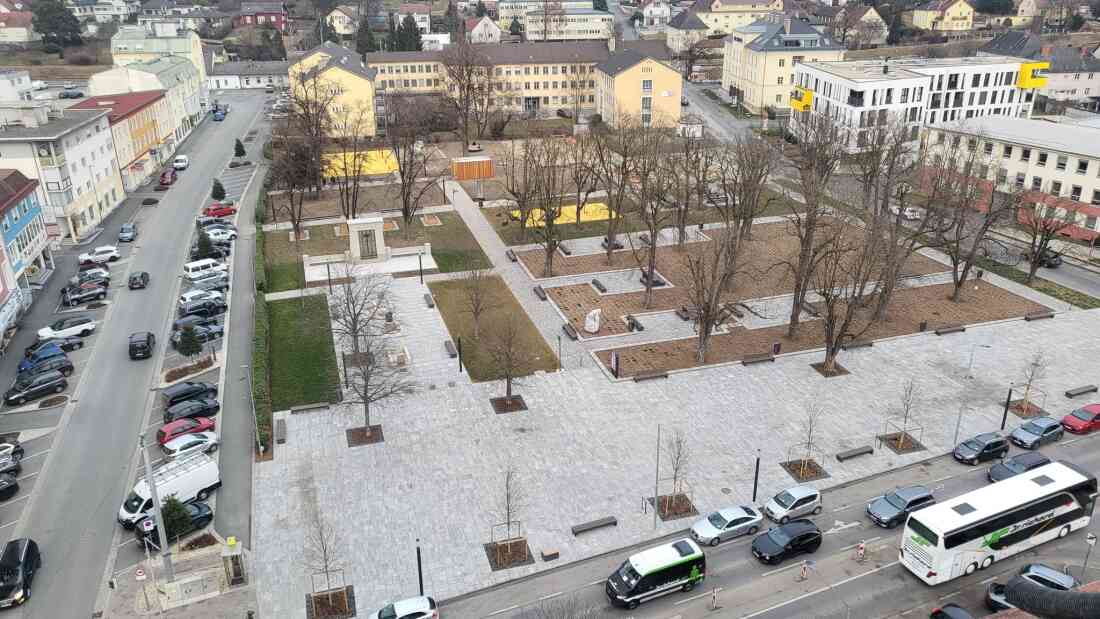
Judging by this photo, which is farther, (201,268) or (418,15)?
(418,15)

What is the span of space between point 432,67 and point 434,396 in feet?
268

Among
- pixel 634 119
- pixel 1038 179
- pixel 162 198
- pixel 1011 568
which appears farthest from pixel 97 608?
pixel 634 119

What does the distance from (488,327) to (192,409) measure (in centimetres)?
1627

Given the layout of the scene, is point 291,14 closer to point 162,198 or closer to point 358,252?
point 162,198

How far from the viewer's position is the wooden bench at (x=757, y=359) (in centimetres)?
4181

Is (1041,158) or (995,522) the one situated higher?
(1041,158)

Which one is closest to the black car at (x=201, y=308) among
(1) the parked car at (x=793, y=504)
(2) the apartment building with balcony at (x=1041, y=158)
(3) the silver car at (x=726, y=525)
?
(3) the silver car at (x=726, y=525)

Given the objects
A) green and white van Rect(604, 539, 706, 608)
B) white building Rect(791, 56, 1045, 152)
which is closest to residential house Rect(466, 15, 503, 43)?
white building Rect(791, 56, 1045, 152)

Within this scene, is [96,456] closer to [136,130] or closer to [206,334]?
[206,334]

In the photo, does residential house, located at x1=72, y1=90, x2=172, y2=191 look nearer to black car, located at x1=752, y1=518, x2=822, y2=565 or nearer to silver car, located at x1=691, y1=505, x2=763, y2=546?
silver car, located at x1=691, y1=505, x2=763, y2=546

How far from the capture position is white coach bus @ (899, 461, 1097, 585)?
2602cm

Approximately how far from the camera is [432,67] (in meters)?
110

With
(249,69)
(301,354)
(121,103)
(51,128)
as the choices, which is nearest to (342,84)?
(121,103)

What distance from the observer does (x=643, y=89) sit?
95.2 meters
